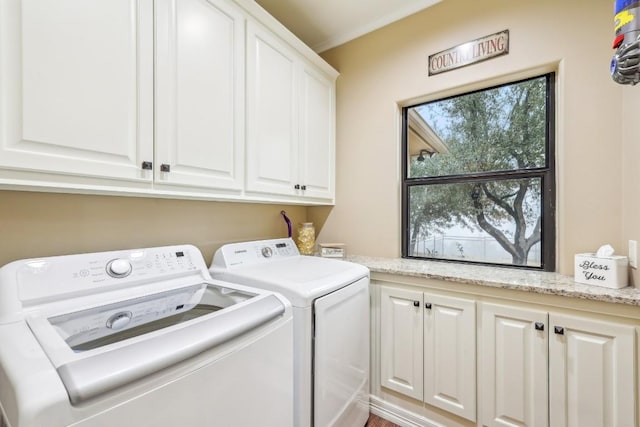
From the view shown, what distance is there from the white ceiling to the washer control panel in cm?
177

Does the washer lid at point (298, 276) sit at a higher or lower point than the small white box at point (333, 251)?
lower

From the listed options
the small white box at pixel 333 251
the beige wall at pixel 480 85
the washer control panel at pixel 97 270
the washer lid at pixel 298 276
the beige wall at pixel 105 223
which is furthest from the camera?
the small white box at pixel 333 251

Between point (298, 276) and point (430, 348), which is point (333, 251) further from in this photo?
point (430, 348)

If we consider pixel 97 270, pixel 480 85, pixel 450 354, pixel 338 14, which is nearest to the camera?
pixel 97 270

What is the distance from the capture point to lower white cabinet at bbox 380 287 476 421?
151 centimetres

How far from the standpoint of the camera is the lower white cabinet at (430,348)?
4.95 feet

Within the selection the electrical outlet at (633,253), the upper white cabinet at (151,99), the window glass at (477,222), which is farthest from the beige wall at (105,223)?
the electrical outlet at (633,253)

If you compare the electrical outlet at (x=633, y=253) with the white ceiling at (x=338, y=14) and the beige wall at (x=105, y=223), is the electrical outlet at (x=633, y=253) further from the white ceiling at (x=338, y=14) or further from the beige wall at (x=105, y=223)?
the beige wall at (x=105, y=223)

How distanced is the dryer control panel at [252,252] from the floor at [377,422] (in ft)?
3.74

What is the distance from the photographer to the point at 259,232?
83.4 inches

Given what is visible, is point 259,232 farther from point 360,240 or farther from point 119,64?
point 119,64

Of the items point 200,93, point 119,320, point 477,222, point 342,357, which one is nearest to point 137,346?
point 119,320

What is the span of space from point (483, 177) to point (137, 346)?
1.99 m

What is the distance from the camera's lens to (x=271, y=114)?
69.2 inches
